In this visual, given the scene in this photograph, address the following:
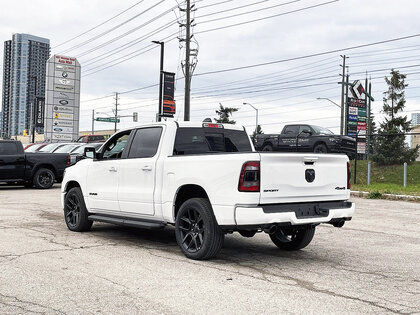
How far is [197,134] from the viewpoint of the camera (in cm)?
755

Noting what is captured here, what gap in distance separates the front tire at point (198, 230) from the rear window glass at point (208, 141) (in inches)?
42.3

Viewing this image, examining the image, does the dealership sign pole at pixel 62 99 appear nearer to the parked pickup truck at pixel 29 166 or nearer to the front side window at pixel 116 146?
the parked pickup truck at pixel 29 166

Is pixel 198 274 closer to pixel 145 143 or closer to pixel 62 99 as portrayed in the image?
pixel 145 143

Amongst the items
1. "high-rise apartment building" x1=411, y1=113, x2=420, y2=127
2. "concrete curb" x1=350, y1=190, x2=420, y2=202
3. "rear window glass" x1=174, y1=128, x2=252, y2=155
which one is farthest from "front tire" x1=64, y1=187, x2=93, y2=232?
"high-rise apartment building" x1=411, y1=113, x2=420, y2=127

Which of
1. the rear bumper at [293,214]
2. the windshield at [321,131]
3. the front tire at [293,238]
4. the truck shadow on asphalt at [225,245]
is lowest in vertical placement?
the truck shadow on asphalt at [225,245]

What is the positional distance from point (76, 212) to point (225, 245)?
9.51ft

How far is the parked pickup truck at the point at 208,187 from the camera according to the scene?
5953mm

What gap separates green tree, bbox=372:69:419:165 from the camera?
31609 mm

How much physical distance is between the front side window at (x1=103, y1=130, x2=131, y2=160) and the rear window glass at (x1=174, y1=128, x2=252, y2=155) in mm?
1205

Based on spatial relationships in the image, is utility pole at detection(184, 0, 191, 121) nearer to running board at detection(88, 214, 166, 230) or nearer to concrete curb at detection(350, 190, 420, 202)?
concrete curb at detection(350, 190, 420, 202)

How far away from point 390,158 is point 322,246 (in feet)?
84.2

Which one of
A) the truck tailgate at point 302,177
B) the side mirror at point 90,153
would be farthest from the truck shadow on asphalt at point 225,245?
the side mirror at point 90,153

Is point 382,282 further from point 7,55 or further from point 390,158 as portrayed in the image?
point 7,55

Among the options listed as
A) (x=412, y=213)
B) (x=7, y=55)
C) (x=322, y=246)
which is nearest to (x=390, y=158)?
(x=412, y=213)
